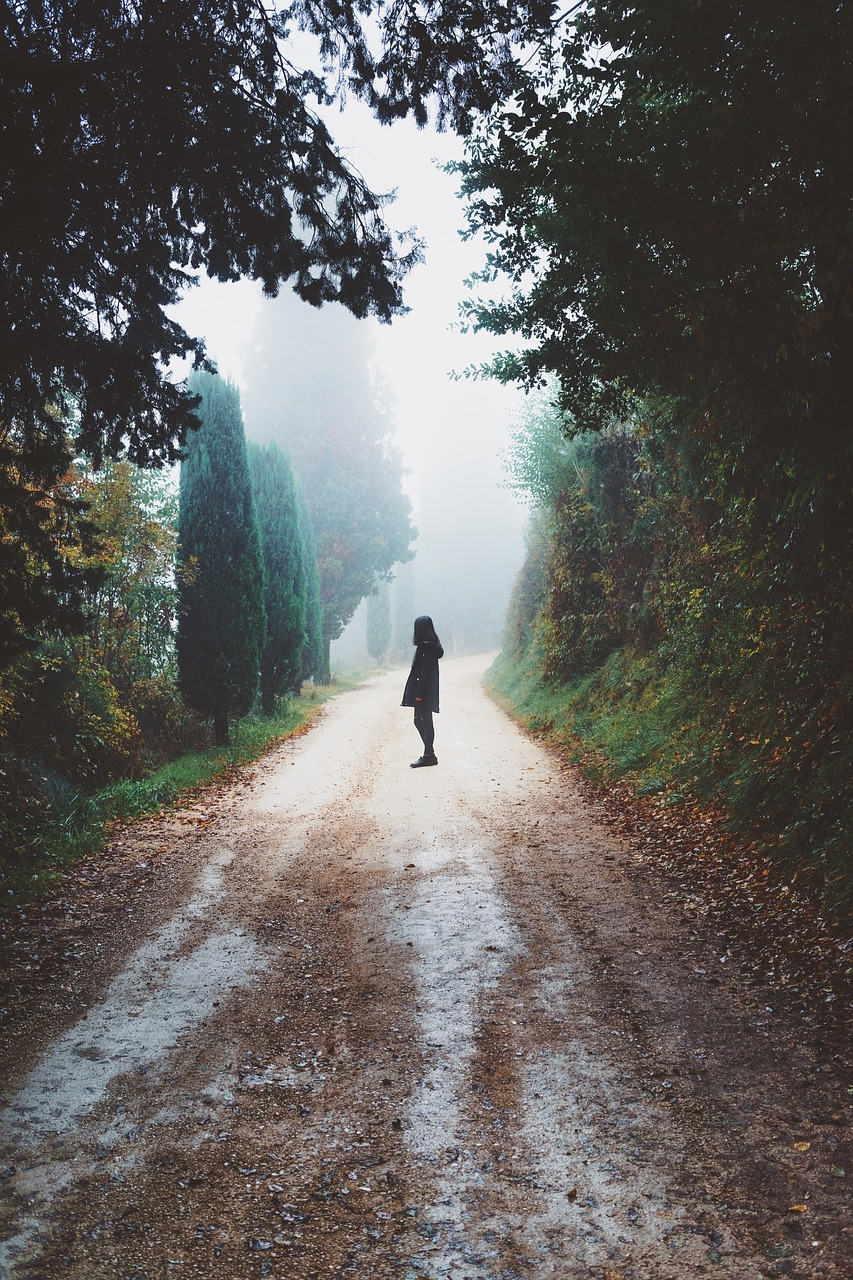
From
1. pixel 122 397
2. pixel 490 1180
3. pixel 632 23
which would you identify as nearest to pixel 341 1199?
pixel 490 1180

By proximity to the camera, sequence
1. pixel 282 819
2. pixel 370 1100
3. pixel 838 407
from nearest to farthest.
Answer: pixel 370 1100 < pixel 838 407 < pixel 282 819

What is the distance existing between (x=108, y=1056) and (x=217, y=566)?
10590mm

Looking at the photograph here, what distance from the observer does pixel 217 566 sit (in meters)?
13.4

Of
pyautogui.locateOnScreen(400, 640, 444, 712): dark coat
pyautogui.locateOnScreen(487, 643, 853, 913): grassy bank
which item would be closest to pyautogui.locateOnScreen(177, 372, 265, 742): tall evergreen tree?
pyautogui.locateOnScreen(400, 640, 444, 712): dark coat

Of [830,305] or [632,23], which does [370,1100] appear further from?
[632,23]

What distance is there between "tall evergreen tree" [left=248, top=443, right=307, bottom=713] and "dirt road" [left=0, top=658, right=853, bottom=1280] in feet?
40.8

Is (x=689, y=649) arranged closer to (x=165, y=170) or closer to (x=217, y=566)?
(x=165, y=170)

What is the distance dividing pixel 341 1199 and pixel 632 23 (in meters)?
6.03

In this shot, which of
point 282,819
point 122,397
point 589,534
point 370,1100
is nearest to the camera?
point 370,1100

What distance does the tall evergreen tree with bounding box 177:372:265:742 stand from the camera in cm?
1309

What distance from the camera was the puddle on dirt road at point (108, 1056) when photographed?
2.72 meters

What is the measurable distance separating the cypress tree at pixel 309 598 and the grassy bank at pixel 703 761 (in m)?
10.1

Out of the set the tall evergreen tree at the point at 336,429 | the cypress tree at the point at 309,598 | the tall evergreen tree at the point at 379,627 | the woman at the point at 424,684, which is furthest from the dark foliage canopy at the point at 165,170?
the tall evergreen tree at the point at 379,627

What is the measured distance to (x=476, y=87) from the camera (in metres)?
4.64
